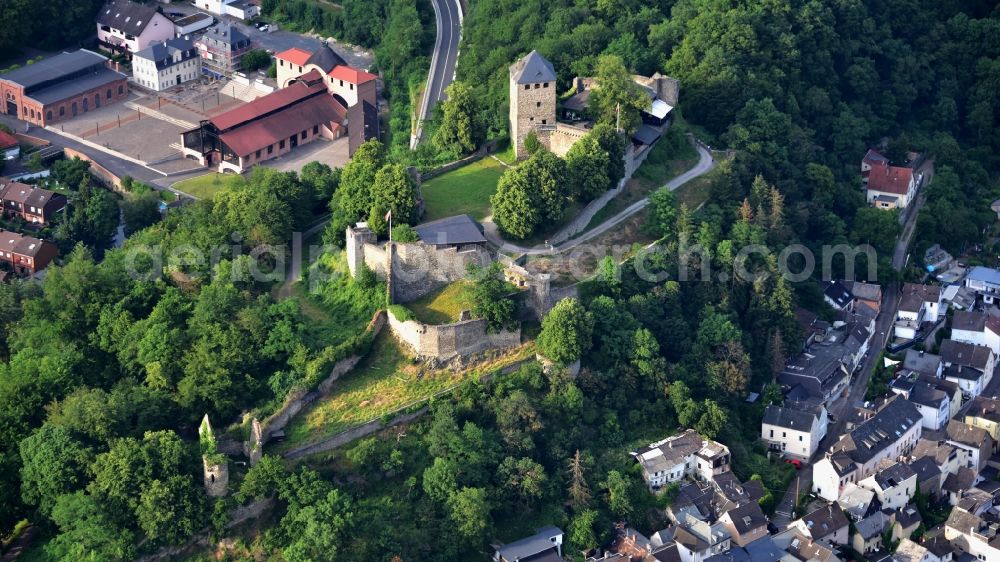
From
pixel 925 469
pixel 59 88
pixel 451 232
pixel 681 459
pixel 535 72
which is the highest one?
pixel 535 72

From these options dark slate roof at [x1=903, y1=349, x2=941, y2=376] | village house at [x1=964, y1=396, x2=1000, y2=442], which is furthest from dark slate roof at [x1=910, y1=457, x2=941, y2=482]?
dark slate roof at [x1=903, y1=349, x2=941, y2=376]

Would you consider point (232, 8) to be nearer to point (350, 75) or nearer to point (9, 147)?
point (350, 75)

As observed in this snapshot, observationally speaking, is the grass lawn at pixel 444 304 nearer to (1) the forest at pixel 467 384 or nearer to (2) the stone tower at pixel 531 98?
(1) the forest at pixel 467 384

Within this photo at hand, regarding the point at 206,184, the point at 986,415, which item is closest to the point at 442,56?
the point at 206,184

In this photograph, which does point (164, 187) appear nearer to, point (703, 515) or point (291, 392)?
point (291, 392)

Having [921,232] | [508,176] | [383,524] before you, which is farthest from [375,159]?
[921,232]

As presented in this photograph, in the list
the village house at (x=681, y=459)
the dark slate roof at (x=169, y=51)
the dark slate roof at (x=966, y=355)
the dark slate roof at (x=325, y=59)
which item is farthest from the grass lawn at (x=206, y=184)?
the dark slate roof at (x=966, y=355)
